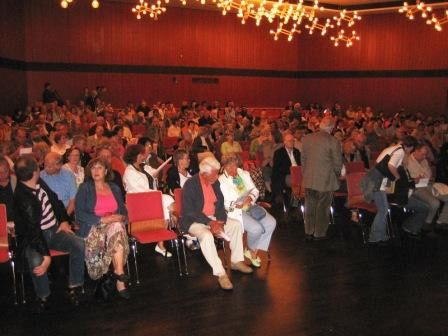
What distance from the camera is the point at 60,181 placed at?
5.93m

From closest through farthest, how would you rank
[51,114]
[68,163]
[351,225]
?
[68,163] < [351,225] < [51,114]

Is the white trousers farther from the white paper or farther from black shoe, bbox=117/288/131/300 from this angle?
the white paper

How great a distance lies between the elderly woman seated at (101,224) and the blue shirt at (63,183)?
740 mm

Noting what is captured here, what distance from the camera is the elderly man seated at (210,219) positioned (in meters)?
5.43

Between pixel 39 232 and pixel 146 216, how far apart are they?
1418mm

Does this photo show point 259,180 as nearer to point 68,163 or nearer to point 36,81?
point 68,163

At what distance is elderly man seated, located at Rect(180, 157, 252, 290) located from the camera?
17.8 ft

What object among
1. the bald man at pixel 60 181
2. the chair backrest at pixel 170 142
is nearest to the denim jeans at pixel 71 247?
the bald man at pixel 60 181

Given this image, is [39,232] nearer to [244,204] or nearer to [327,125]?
[244,204]

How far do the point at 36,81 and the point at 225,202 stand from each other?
1454 cm

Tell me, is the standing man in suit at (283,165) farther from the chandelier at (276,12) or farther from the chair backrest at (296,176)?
the chandelier at (276,12)

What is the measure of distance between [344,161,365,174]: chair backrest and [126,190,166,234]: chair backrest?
3.57 meters

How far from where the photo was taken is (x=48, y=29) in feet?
61.5


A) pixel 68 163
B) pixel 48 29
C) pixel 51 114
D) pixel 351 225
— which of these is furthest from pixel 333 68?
pixel 68 163
